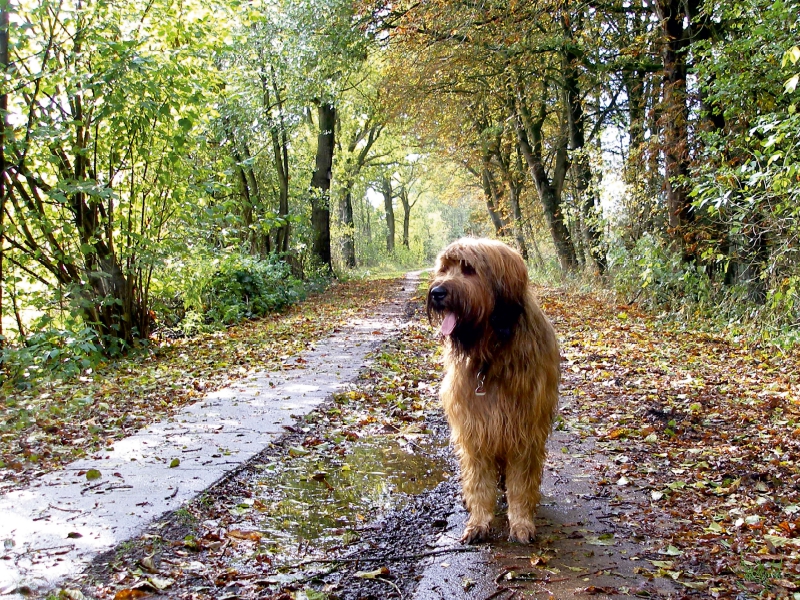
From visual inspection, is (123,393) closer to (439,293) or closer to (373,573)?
(373,573)

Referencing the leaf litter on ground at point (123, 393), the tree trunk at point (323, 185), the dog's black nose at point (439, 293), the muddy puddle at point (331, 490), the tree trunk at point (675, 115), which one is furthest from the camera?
the tree trunk at point (323, 185)

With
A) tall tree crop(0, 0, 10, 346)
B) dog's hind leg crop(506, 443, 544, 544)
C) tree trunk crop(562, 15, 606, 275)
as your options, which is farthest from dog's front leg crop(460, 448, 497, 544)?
tree trunk crop(562, 15, 606, 275)

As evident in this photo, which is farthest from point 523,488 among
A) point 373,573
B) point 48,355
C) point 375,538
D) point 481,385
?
point 48,355

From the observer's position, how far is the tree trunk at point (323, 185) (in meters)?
23.0

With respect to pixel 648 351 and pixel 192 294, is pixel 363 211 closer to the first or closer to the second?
pixel 192 294

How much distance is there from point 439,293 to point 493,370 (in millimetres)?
551

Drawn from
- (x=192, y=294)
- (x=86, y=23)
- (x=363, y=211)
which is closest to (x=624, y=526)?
(x=86, y=23)

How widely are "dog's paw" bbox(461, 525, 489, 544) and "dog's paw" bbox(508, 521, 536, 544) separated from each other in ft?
0.48

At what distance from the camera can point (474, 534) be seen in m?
3.55

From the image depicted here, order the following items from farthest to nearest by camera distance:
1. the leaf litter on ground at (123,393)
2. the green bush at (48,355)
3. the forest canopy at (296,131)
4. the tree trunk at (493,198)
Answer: the tree trunk at (493,198)
the forest canopy at (296,131)
the green bush at (48,355)
the leaf litter on ground at (123,393)

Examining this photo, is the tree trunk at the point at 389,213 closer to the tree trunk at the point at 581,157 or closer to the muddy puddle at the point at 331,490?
the tree trunk at the point at 581,157

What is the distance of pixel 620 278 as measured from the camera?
1383 cm

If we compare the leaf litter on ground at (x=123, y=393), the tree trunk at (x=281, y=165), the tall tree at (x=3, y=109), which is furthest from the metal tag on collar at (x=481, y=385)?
the tree trunk at (x=281, y=165)

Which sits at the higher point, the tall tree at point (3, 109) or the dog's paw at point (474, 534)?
→ the tall tree at point (3, 109)
